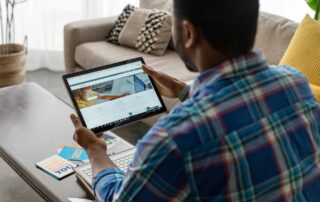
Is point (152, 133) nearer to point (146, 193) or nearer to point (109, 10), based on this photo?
point (146, 193)

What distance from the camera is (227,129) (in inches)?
38.4

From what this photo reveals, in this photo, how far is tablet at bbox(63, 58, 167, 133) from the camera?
5.82 feet

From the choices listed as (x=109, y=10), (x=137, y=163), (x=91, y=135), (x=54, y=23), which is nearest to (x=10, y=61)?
(x=54, y=23)

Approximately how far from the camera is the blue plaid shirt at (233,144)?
966 mm

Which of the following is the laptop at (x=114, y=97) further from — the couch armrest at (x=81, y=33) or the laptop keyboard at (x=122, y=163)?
the couch armrest at (x=81, y=33)

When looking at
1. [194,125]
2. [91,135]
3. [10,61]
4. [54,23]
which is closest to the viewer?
[194,125]

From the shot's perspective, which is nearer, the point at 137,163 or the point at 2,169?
the point at 137,163

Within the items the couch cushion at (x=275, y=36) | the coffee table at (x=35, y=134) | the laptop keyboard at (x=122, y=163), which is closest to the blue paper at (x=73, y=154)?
the coffee table at (x=35, y=134)

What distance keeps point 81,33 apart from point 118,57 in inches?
16.5

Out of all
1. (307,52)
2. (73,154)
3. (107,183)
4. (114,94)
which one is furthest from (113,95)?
(307,52)

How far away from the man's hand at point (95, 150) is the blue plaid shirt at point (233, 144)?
272 mm

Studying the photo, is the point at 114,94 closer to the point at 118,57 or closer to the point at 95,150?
the point at 95,150

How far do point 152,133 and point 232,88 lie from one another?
0.18 meters

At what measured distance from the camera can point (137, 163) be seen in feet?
3.34
